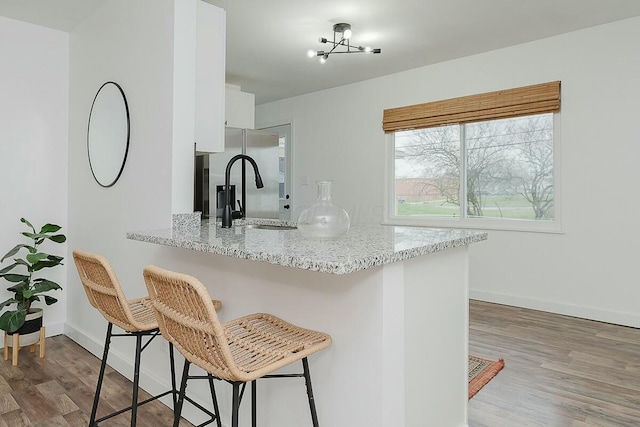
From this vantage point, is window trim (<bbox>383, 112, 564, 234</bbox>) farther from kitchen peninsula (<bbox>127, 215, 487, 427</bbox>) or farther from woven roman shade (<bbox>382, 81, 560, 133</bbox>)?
kitchen peninsula (<bbox>127, 215, 487, 427</bbox>)

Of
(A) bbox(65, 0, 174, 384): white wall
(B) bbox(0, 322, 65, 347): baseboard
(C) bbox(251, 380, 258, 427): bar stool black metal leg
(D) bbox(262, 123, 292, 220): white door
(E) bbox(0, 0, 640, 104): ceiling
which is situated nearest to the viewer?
(C) bbox(251, 380, 258, 427): bar stool black metal leg

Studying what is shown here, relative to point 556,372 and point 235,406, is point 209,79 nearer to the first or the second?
point 235,406

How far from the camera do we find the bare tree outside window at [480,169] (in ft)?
12.8

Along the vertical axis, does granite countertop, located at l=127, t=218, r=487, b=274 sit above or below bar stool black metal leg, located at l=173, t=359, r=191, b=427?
above

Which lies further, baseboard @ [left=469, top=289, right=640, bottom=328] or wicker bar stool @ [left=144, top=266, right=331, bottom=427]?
baseboard @ [left=469, top=289, right=640, bottom=328]

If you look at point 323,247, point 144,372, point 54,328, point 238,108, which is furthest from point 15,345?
point 238,108

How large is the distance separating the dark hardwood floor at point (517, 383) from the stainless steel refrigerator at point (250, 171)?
60.3 inches

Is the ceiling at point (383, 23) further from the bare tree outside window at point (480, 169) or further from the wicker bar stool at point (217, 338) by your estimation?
the wicker bar stool at point (217, 338)

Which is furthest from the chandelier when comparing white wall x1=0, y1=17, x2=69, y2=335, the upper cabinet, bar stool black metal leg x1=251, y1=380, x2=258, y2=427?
bar stool black metal leg x1=251, y1=380, x2=258, y2=427

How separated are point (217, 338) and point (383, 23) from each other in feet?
9.90

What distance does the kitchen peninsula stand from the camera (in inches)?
52.6

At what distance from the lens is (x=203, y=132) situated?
250 cm

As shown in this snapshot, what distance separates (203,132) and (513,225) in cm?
303

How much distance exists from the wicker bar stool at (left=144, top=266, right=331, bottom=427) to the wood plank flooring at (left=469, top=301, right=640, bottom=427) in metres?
1.17
